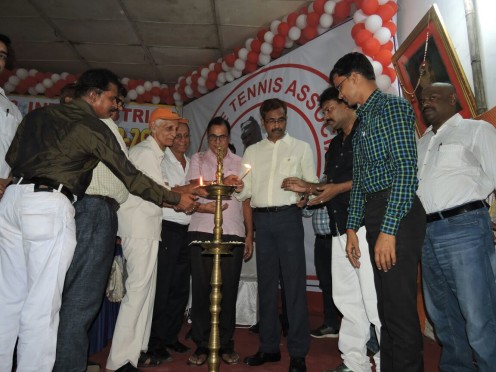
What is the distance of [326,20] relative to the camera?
5047 millimetres

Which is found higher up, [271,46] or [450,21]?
[271,46]

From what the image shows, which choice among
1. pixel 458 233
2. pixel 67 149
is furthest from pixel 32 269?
pixel 458 233

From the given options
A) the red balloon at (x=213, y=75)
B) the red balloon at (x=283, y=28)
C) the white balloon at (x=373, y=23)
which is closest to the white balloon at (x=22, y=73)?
the red balloon at (x=213, y=75)

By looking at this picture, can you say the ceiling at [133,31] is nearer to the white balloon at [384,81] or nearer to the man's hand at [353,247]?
the white balloon at [384,81]

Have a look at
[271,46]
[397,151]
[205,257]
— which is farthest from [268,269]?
[271,46]

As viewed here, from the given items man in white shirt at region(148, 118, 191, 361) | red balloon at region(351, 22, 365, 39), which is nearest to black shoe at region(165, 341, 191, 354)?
man in white shirt at region(148, 118, 191, 361)

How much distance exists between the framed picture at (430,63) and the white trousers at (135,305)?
252 cm

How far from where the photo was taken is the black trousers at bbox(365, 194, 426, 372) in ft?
6.39

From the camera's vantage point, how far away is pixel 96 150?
2.34m

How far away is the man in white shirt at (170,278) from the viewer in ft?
11.5

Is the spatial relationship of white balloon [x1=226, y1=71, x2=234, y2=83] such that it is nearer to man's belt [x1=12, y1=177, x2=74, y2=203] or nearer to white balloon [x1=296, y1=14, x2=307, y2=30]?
white balloon [x1=296, y1=14, x2=307, y2=30]

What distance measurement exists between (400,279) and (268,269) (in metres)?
1.34

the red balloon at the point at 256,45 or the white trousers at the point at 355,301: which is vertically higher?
the red balloon at the point at 256,45

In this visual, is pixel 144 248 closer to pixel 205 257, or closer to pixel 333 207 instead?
pixel 205 257
